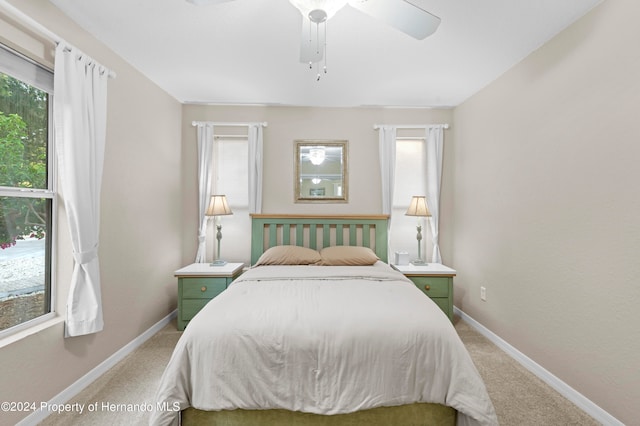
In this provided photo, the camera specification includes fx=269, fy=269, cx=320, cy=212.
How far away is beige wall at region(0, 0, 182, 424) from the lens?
1702 mm

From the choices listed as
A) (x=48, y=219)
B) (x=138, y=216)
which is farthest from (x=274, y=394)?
(x=138, y=216)

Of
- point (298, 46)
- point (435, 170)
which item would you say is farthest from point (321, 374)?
point (435, 170)

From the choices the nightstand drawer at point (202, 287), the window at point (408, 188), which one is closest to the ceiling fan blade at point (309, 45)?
the window at point (408, 188)

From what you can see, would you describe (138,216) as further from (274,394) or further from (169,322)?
(274,394)

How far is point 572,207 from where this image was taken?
1.93 meters

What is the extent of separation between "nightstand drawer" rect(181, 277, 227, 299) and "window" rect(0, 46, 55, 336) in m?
1.11

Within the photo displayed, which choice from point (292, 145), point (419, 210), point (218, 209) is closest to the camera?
point (218, 209)

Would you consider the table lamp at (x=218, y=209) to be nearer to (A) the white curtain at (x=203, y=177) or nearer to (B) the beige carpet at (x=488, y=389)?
(A) the white curtain at (x=203, y=177)

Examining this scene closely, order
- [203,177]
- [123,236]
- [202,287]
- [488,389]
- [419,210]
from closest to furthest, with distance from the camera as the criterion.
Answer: [488,389], [123,236], [202,287], [419,210], [203,177]

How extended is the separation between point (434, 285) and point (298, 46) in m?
2.72

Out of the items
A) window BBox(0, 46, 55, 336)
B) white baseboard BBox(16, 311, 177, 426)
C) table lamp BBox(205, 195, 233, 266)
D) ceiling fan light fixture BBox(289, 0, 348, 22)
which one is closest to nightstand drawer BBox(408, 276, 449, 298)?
table lamp BBox(205, 195, 233, 266)

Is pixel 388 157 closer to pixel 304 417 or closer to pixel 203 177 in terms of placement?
pixel 203 177

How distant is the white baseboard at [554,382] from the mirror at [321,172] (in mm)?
2189

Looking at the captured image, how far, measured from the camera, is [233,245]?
3514 mm
